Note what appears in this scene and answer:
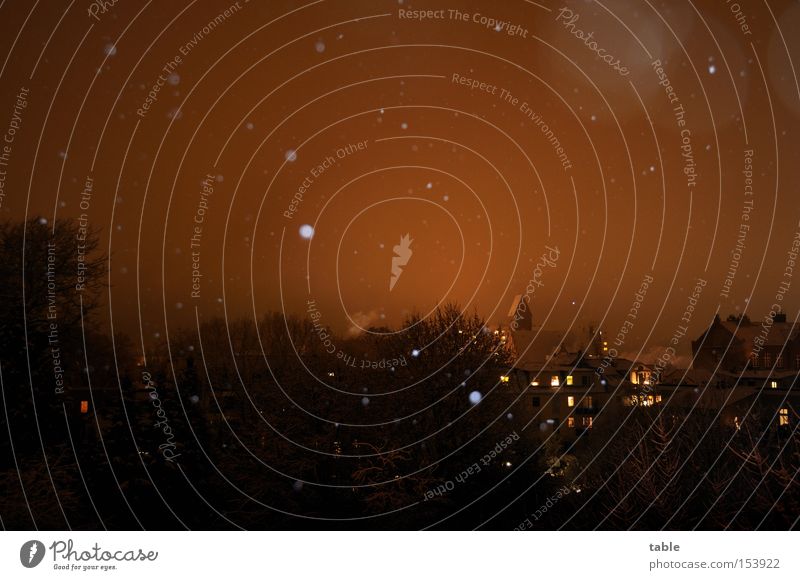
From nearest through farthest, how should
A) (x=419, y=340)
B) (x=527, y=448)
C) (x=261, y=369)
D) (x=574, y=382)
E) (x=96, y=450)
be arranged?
(x=96, y=450), (x=527, y=448), (x=419, y=340), (x=261, y=369), (x=574, y=382)

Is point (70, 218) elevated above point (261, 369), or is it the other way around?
point (70, 218)

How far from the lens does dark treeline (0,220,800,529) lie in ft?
60.0

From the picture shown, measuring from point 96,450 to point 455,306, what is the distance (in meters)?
16.8

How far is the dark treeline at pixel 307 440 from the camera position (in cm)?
1830

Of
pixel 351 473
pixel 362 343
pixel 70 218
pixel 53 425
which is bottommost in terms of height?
pixel 351 473

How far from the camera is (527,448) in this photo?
28062 mm

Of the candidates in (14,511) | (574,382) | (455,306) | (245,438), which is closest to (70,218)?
(14,511)

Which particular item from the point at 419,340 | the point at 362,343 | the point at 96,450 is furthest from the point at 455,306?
the point at 96,450

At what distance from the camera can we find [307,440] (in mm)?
28844

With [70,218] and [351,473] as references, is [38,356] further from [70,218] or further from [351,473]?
[351,473]

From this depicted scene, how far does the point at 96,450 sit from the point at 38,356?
8.00m
